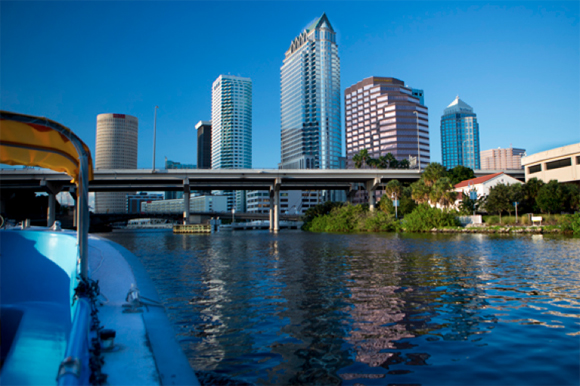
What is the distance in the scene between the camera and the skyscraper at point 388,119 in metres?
162

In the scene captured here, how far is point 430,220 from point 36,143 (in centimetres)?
5837

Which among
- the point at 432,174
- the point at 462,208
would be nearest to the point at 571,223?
the point at 462,208

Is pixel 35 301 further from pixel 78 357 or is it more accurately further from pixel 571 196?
pixel 571 196

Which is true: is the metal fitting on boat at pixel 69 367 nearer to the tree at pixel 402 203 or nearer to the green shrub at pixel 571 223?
the green shrub at pixel 571 223

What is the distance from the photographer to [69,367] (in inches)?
107

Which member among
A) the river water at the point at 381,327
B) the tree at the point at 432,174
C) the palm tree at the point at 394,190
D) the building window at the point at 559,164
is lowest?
the river water at the point at 381,327

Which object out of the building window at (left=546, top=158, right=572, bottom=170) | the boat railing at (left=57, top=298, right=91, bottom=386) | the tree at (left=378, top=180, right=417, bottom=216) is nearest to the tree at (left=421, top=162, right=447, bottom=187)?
the tree at (left=378, top=180, right=417, bottom=216)

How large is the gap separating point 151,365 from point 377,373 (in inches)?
128

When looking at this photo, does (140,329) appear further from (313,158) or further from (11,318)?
(313,158)

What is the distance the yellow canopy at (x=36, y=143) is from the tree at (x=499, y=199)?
63.1 m

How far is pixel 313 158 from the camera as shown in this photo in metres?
190

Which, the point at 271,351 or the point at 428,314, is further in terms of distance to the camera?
the point at 428,314

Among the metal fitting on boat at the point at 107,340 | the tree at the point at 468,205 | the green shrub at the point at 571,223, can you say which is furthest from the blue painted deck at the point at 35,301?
the tree at the point at 468,205

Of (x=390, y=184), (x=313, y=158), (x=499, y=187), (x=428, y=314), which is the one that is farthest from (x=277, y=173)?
(x=313, y=158)
